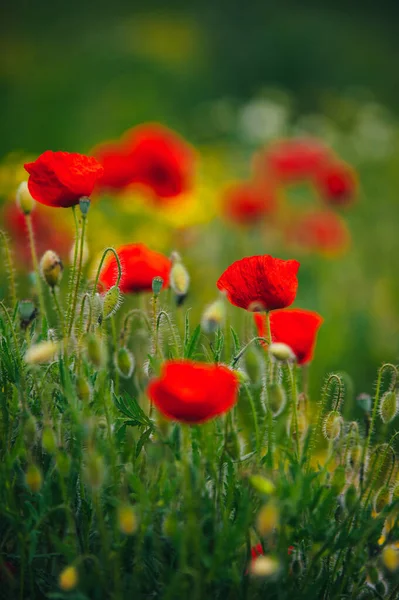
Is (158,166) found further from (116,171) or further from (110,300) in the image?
(110,300)

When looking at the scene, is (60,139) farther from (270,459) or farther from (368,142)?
(270,459)

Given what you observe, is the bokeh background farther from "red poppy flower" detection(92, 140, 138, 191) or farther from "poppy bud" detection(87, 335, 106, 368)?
"poppy bud" detection(87, 335, 106, 368)

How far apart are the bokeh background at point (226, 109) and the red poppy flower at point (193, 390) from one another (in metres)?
1.23

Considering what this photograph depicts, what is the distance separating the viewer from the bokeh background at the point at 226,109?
3.10 meters

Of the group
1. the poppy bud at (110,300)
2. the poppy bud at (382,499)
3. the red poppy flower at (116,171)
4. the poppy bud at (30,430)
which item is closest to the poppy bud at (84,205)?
the poppy bud at (110,300)

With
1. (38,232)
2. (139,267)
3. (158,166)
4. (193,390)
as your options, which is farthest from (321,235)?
(193,390)

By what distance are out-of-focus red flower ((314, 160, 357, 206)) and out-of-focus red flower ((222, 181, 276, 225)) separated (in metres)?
0.30

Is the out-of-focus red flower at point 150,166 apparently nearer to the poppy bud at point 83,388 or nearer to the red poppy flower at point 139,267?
the red poppy flower at point 139,267

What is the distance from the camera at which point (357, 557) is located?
1.04 metres

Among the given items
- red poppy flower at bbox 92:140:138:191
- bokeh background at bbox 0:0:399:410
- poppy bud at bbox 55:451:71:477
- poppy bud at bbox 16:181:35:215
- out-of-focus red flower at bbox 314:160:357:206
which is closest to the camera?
poppy bud at bbox 55:451:71:477

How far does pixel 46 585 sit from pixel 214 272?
2.25 meters

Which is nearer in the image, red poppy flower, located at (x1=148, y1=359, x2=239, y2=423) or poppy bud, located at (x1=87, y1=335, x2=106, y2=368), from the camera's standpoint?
red poppy flower, located at (x1=148, y1=359, x2=239, y2=423)

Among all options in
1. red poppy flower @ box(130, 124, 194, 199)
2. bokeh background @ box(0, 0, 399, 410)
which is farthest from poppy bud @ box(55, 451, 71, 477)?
red poppy flower @ box(130, 124, 194, 199)

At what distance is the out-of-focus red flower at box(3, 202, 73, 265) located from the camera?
2.64 metres
